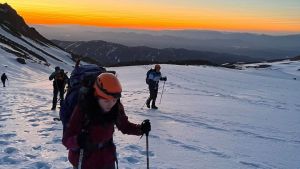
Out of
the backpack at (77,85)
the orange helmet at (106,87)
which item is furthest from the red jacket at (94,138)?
the orange helmet at (106,87)

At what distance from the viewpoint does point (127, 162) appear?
28.1 ft

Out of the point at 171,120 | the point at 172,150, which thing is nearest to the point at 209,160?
the point at 172,150

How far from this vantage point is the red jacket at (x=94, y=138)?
453cm

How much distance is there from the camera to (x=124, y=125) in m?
5.18

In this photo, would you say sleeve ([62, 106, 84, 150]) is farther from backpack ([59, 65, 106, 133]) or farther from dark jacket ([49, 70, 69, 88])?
dark jacket ([49, 70, 69, 88])

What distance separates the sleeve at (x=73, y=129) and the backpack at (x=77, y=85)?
13 centimetres

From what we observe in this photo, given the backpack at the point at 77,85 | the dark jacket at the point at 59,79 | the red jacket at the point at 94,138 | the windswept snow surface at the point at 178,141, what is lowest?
the windswept snow surface at the point at 178,141

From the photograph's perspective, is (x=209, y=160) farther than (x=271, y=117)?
No

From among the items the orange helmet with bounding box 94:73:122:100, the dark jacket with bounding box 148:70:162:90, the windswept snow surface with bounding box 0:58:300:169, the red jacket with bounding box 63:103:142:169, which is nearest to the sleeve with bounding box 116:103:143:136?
the red jacket with bounding box 63:103:142:169

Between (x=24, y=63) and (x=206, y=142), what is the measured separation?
66497mm

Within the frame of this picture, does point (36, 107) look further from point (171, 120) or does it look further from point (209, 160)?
point (209, 160)

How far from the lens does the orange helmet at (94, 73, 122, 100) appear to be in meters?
4.39

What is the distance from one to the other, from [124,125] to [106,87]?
37.7 inches

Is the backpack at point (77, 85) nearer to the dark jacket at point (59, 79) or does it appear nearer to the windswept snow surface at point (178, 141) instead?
the windswept snow surface at point (178, 141)
